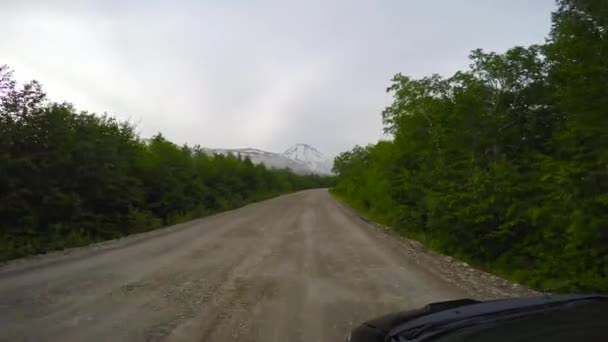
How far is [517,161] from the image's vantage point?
10.5 m

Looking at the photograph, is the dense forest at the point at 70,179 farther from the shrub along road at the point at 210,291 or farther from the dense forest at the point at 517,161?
the dense forest at the point at 517,161

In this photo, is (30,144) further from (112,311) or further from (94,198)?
(112,311)

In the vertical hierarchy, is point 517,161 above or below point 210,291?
above

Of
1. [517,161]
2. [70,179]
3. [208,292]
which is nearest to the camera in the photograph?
[208,292]

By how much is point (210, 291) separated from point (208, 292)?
0.18 feet

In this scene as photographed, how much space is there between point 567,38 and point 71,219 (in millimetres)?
14394

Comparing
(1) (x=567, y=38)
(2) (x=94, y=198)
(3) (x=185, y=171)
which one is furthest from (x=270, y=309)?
(3) (x=185, y=171)

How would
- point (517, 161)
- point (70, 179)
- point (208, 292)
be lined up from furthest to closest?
1. point (70, 179)
2. point (517, 161)
3. point (208, 292)

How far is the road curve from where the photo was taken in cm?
392

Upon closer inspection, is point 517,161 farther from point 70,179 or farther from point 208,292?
point 70,179

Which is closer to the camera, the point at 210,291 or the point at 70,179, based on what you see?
the point at 210,291

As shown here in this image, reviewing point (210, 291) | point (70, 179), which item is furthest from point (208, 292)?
point (70, 179)

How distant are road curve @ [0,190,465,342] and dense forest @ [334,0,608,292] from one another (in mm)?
2358

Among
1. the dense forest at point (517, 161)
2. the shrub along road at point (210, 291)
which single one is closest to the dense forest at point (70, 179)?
the shrub along road at point (210, 291)
